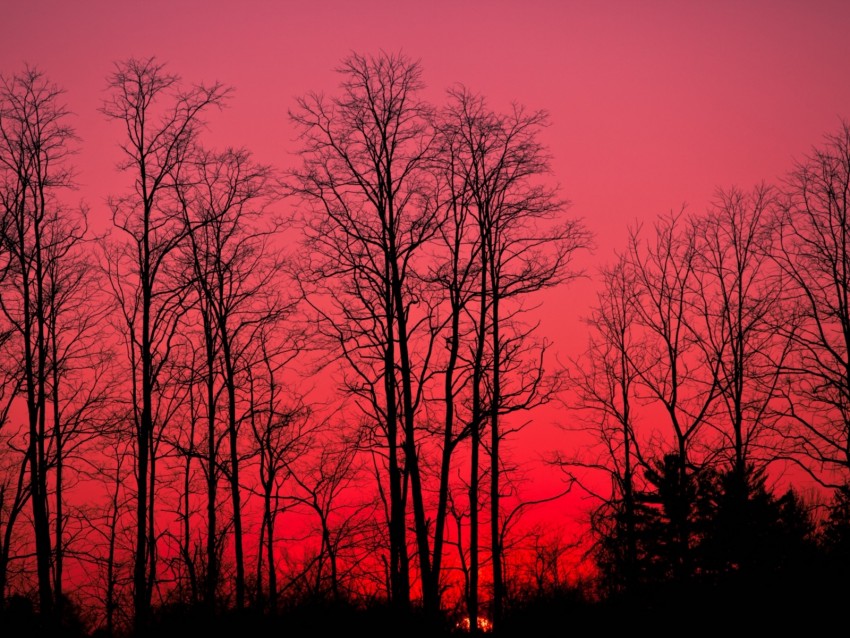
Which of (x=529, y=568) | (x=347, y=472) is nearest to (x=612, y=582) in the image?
(x=529, y=568)

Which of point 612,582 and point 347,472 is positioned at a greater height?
point 347,472

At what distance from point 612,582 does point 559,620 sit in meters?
15.0

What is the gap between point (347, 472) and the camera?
32.3 metres

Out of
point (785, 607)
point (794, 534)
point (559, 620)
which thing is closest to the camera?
point (785, 607)

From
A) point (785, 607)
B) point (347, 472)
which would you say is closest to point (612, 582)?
point (347, 472)

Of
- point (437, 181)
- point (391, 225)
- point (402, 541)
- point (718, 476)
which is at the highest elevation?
point (437, 181)

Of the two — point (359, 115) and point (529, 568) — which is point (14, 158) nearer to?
point (359, 115)

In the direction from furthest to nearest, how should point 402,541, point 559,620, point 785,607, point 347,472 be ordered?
point 347,472 → point 559,620 → point 785,607 → point 402,541

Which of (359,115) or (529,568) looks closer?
(359,115)

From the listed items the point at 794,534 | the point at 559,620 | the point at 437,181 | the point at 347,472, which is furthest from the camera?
the point at 794,534

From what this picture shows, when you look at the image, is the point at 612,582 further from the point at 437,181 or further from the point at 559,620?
the point at 437,181

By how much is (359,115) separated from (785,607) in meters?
16.5

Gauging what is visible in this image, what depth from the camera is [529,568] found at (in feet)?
143

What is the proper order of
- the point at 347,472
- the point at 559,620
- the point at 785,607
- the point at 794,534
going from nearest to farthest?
the point at 785,607
the point at 559,620
the point at 347,472
the point at 794,534
